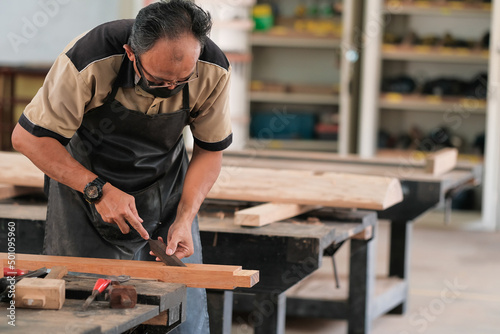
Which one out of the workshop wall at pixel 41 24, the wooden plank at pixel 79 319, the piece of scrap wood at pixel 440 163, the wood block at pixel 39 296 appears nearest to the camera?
the wooden plank at pixel 79 319

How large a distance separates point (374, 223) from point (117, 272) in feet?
4.72

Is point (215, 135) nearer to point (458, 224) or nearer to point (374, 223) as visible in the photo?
point (374, 223)

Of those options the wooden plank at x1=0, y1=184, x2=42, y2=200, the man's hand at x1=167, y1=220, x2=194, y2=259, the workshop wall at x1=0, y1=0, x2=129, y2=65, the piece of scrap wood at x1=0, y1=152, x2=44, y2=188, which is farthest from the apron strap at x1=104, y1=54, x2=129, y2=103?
the workshop wall at x1=0, y1=0, x2=129, y2=65

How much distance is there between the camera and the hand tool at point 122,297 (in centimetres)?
159

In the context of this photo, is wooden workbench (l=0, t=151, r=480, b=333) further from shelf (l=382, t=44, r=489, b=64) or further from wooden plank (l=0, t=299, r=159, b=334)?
shelf (l=382, t=44, r=489, b=64)

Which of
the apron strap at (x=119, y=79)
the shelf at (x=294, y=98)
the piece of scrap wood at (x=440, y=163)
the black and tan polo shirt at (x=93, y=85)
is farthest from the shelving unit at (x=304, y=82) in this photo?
the apron strap at (x=119, y=79)

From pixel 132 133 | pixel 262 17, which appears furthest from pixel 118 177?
pixel 262 17

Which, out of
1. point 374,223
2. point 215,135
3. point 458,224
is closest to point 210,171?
A: point 215,135

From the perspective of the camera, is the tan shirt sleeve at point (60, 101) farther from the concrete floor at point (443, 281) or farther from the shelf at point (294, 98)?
the shelf at point (294, 98)

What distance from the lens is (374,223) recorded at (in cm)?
313

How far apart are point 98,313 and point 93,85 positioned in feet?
2.60

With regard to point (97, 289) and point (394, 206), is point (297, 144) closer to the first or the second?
point (394, 206)

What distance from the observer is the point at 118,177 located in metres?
2.33

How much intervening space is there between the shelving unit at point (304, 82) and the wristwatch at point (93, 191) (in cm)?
520
